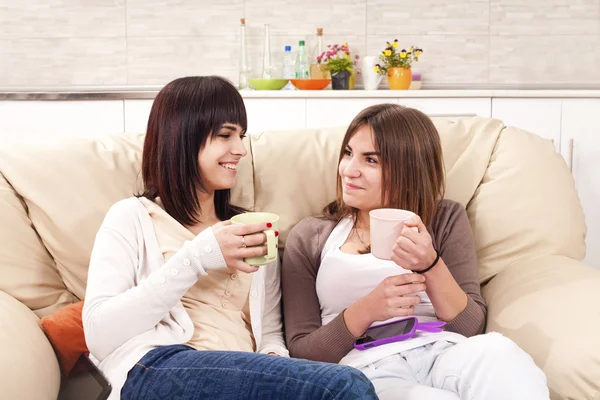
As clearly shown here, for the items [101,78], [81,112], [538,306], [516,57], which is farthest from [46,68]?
[538,306]

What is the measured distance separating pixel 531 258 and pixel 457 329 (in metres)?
0.42

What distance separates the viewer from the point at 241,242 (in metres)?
1.35

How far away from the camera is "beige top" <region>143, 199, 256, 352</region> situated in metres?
1.53

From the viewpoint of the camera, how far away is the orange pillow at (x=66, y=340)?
1.56 m

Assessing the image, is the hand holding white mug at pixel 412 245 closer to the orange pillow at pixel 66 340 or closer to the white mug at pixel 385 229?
the white mug at pixel 385 229

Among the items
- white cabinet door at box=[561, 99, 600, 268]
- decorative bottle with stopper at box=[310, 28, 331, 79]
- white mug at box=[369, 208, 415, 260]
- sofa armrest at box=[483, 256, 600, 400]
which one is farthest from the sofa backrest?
decorative bottle with stopper at box=[310, 28, 331, 79]

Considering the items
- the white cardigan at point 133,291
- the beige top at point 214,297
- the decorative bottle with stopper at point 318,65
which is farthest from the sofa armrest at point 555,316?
the decorative bottle with stopper at point 318,65

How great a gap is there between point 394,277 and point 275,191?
22.5 inches

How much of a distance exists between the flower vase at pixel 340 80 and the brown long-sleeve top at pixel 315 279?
1800 mm

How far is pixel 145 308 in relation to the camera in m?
1.37

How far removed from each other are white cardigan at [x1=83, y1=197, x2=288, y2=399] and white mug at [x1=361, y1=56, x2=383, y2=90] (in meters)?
2.21

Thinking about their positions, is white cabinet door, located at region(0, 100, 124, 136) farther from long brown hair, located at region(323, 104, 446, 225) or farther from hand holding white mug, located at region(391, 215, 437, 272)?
hand holding white mug, located at region(391, 215, 437, 272)

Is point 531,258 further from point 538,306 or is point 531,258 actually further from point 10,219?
point 10,219

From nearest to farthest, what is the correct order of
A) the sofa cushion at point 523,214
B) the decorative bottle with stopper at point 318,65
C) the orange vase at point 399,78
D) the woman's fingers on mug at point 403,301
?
the woman's fingers on mug at point 403,301 → the sofa cushion at point 523,214 → the orange vase at point 399,78 → the decorative bottle with stopper at point 318,65
